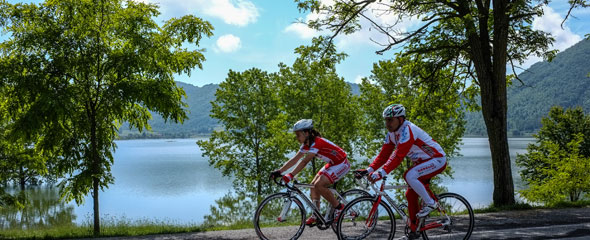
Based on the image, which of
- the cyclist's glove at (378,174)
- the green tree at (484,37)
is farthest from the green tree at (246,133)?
the cyclist's glove at (378,174)

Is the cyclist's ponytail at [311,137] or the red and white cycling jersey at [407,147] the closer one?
the red and white cycling jersey at [407,147]

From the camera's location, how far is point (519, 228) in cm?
790

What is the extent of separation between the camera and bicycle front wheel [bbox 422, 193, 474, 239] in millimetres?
6371

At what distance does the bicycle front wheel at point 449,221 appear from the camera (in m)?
6.37

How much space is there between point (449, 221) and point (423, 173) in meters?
1.00

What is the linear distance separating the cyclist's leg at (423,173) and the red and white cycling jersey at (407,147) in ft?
0.30

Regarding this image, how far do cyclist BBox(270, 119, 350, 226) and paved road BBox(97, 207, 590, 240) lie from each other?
809 millimetres

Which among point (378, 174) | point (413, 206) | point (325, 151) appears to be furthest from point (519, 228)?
point (325, 151)

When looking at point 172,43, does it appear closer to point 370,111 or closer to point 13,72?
point 13,72

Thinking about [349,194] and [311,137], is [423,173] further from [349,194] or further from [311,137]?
[311,137]

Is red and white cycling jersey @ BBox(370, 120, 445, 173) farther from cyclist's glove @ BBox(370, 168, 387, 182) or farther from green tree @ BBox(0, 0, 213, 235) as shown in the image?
green tree @ BBox(0, 0, 213, 235)

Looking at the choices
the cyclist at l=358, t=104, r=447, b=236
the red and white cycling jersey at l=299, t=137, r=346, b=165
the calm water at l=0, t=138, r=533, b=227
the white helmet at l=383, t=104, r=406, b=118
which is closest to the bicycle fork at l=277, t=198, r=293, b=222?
the red and white cycling jersey at l=299, t=137, r=346, b=165

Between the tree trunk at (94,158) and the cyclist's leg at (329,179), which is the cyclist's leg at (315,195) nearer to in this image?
the cyclist's leg at (329,179)

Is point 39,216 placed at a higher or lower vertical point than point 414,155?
lower
